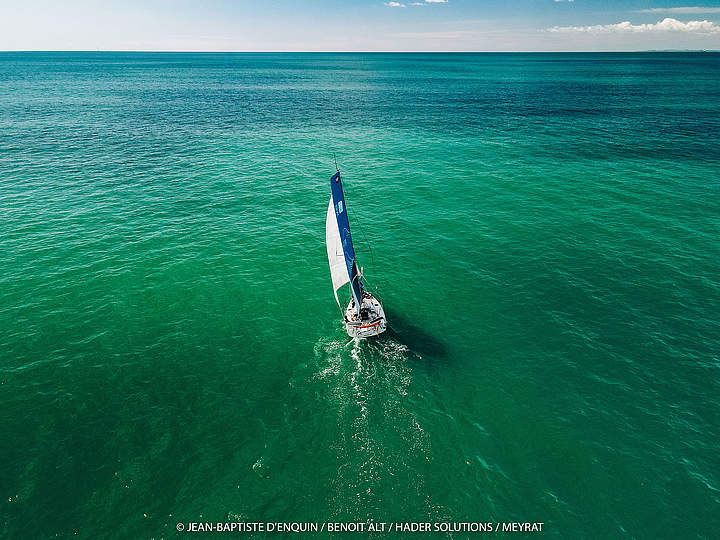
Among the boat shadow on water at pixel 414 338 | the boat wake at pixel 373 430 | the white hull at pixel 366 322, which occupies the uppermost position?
the white hull at pixel 366 322

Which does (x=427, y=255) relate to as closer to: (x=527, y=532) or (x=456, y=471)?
(x=456, y=471)

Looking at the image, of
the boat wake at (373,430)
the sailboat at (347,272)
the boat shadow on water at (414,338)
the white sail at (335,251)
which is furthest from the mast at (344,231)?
the boat wake at (373,430)

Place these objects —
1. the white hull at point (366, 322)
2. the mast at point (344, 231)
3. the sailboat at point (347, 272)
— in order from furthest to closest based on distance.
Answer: the white hull at point (366, 322)
the sailboat at point (347, 272)
the mast at point (344, 231)

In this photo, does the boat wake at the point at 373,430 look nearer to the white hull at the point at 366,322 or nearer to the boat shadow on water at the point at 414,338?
the boat shadow on water at the point at 414,338

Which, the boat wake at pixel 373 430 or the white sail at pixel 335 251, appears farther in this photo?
the white sail at pixel 335 251

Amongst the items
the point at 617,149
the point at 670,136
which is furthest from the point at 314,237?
the point at 670,136

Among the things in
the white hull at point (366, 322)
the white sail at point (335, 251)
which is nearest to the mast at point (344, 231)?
the white sail at point (335, 251)

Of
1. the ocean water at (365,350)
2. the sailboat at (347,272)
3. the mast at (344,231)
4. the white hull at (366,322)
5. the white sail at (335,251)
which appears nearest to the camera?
the ocean water at (365,350)

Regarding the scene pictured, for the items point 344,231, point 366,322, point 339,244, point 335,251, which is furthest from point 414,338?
point 344,231

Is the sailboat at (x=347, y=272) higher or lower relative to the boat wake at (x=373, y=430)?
higher
